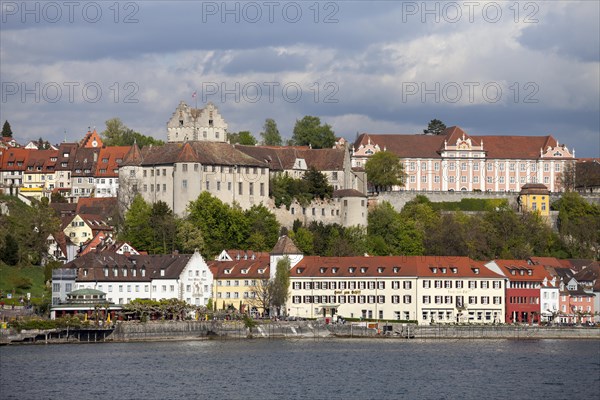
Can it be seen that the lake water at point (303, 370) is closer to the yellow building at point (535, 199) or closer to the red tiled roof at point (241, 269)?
the red tiled roof at point (241, 269)

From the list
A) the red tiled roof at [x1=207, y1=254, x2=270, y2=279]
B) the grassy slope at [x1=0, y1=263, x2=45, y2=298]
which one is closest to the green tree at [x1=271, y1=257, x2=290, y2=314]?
the red tiled roof at [x1=207, y1=254, x2=270, y2=279]

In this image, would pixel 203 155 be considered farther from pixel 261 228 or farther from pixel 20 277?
pixel 20 277

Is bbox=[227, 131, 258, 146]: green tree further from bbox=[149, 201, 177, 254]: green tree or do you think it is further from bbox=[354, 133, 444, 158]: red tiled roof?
bbox=[149, 201, 177, 254]: green tree

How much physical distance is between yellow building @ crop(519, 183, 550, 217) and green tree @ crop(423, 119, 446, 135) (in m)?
29.4

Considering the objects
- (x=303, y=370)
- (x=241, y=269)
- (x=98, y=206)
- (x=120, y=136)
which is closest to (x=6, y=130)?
(x=120, y=136)

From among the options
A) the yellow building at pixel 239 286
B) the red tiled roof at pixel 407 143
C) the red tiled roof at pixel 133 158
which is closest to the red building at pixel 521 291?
the yellow building at pixel 239 286

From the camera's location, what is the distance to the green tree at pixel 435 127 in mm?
159375

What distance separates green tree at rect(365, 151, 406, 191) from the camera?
441ft

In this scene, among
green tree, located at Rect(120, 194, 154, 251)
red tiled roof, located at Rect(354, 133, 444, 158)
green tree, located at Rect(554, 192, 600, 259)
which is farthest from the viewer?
red tiled roof, located at Rect(354, 133, 444, 158)

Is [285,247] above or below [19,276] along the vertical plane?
above

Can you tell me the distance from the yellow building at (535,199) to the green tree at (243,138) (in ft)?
102

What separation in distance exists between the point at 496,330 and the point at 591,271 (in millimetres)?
16939

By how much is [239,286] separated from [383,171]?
36.3 metres

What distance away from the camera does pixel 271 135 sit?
6142 inches
